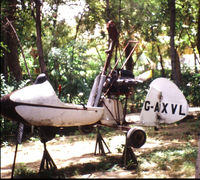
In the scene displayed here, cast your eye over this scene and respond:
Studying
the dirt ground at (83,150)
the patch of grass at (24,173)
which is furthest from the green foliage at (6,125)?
the patch of grass at (24,173)

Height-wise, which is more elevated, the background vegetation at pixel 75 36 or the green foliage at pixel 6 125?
the background vegetation at pixel 75 36

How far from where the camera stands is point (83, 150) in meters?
7.03

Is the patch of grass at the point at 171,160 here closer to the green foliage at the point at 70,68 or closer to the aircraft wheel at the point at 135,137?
the aircraft wheel at the point at 135,137

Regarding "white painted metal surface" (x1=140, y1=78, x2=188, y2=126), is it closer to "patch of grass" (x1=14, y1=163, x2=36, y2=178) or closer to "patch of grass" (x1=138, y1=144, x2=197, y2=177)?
"patch of grass" (x1=138, y1=144, x2=197, y2=177)

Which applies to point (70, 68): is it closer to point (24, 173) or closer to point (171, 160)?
point (171, 160)

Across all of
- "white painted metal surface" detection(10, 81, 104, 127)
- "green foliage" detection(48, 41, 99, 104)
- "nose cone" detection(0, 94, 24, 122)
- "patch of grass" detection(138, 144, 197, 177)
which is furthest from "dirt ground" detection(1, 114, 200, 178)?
"green foliage" detection(48, 41, 99, 104)

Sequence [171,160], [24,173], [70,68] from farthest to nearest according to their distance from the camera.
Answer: [70,68] < [171,160] < [24,173]

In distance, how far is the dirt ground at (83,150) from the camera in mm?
4861

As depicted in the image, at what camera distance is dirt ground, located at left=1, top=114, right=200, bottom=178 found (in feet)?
15.9

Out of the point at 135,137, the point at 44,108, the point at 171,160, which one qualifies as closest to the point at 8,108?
the point at 44,108

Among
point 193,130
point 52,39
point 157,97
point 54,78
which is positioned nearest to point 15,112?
point 157,97

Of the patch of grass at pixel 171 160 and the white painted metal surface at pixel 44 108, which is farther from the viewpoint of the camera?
the patch of grass at pixel 171 160

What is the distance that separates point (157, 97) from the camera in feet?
17.5

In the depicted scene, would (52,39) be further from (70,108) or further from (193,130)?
(70,108)
